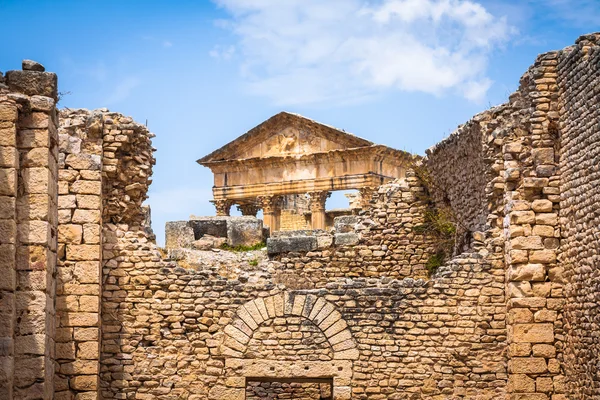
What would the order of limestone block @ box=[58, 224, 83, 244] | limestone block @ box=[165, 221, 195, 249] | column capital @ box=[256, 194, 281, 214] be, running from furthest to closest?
column capital @ box=[256, 194, 281, 214], limestone block @ box=[165, 221, 195, 249], limestone block @ box=[58, 224, 83, 244]

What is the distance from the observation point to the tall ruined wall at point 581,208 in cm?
1399

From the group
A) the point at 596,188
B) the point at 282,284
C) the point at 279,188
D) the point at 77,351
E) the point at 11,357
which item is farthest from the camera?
the point at 279,188

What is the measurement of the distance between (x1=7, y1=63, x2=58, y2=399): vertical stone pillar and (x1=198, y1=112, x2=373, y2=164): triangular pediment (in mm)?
24209

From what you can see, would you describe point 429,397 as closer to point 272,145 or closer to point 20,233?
point 20,233

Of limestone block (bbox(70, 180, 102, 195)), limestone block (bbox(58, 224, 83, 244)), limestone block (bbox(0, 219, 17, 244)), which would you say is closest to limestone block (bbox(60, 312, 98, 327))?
limestone block (bbox(58, 224, 83, 244))

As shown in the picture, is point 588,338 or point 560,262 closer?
point 588,338

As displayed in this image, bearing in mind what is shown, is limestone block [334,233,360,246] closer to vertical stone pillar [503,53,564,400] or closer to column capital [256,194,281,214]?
vertical stone pillar [503,53,564,400]

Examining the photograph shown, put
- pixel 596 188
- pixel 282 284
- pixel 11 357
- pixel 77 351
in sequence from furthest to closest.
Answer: pixel 282 284
pixel 77 351
pixel 596 188
pixel 11 357

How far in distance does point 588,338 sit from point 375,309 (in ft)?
9.95

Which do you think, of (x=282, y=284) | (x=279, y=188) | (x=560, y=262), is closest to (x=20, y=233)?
(x=282, y=284)

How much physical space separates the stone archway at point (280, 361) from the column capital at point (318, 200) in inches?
799

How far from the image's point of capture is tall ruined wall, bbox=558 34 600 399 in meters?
14.0

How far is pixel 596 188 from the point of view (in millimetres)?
13961

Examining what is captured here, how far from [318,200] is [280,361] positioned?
20.9 metres
